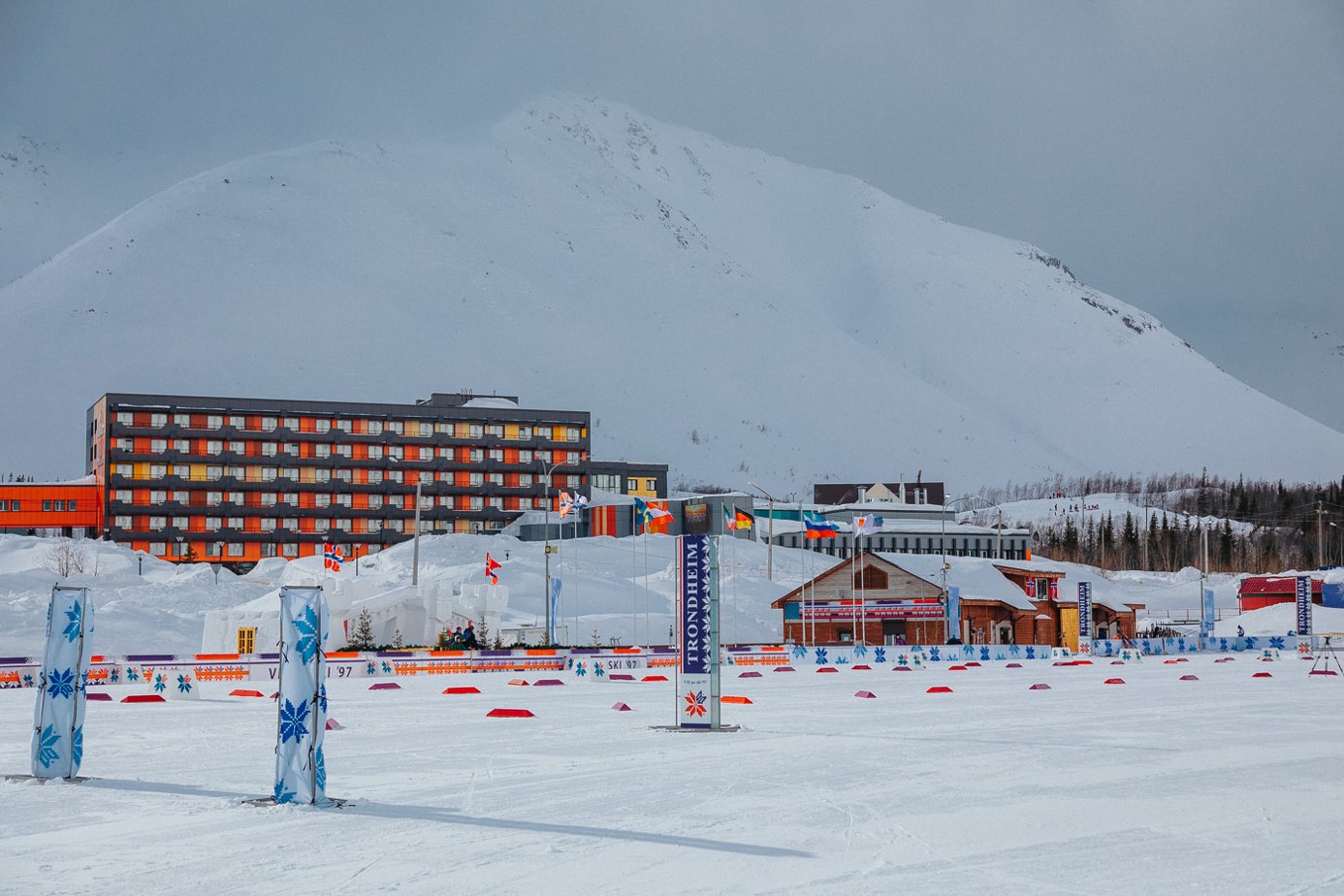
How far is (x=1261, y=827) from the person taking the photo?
1395 cm

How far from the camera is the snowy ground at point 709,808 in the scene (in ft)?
38.5

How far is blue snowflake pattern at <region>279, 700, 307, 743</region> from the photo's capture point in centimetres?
1497

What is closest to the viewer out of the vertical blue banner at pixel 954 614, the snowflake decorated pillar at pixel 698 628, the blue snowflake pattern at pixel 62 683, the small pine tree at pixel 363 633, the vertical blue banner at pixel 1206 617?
the blue snowflake pattern at pixel 62 683

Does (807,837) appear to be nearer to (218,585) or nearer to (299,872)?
(299,872)

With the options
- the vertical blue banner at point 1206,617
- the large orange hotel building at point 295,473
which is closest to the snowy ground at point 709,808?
the vertical blue banner at point 1206,617

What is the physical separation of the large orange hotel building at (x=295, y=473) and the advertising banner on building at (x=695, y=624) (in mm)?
113755

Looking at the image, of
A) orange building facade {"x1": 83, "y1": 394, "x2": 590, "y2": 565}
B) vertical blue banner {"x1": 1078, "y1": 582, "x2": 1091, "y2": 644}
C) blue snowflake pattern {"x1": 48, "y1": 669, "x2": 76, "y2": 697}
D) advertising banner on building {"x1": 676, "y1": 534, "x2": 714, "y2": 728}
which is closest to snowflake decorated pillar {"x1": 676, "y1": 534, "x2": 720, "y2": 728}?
advertising banner on building {"x1": 676, "y1": 534, "x2": 714, "y2": 728}

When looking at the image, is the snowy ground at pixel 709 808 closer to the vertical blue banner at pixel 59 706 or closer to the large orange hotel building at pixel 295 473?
the vertical blue banner at pixel 59 706

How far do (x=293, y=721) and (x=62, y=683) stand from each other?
4.15 metres

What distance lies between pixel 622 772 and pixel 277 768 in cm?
482

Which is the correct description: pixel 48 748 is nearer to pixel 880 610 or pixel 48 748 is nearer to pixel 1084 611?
pixel 880 610

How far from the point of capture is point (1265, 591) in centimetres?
10962

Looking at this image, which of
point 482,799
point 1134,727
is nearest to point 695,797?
point 482,799

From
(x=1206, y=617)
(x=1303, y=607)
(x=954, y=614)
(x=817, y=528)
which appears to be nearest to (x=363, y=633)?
(x=817, y=528)
